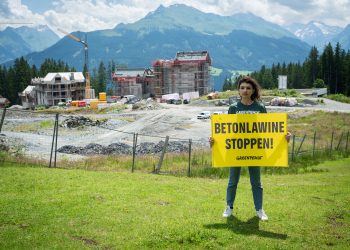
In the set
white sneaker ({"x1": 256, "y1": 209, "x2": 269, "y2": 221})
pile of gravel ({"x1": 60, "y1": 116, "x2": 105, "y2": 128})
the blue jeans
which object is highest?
the blue jeans

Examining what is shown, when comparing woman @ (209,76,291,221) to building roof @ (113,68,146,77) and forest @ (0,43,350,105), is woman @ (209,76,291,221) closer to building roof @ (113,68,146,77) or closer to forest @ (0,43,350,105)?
forest @ (0,43,350,105)

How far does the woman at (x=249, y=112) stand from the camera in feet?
25.9

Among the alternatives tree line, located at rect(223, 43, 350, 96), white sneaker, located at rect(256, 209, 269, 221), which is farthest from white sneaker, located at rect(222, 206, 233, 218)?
tree line, located at rect(223, 43, 350, 96)

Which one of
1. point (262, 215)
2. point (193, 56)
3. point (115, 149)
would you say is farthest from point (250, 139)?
point (193, 56)

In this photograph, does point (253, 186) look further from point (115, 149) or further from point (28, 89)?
point (28, 89)

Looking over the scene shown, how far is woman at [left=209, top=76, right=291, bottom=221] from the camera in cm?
790

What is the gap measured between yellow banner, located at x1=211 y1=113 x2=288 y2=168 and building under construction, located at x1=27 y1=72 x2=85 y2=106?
116m

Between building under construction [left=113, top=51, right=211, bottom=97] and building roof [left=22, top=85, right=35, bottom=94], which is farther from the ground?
building under construction [left=113, top=51, right=211, bottom=97]

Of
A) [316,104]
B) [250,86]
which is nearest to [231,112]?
[250,86]

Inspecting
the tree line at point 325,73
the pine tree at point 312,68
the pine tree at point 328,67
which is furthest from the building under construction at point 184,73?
the pine tree at point 328,67

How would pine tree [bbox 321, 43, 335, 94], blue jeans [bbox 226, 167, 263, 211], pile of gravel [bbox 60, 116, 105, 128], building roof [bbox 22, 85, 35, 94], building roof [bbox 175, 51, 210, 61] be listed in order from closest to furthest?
blue jeans [bbox 226, 167, 263, 211] → pile of gravel [bbox 60, 116, 105, 128] → pine tree [bbox 321, 43, 335, 94] → building roof [bbox 175, 51, 210, 61] → building roof [bbox 22, 85, 35, 94]

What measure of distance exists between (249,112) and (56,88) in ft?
389

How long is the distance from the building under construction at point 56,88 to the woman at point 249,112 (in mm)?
116335

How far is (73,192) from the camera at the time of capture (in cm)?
961
